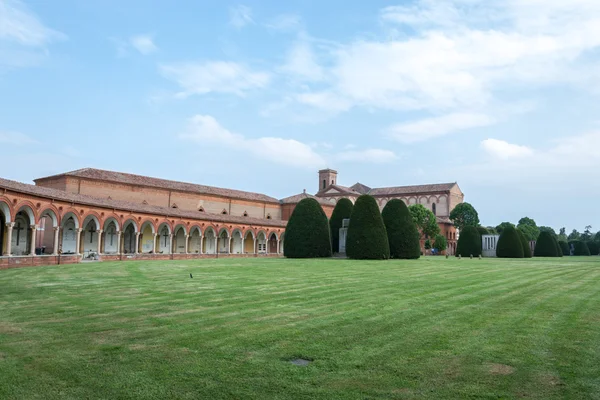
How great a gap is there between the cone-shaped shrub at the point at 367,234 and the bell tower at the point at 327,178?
53.1 metres

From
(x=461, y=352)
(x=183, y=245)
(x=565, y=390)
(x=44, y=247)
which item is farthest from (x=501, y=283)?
(x=183, y=245)

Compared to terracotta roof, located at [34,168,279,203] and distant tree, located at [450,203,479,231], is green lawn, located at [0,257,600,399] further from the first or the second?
distant tree, located at [450,203,479,231]

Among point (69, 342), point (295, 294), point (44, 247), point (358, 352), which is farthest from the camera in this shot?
point (44, 247)

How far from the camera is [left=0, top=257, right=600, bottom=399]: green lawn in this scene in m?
4.59

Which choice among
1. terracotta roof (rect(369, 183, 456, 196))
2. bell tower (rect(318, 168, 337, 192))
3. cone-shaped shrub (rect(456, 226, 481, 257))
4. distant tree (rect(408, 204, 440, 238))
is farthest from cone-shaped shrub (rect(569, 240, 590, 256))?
bell tower (rect(318, 168, 337, 192))

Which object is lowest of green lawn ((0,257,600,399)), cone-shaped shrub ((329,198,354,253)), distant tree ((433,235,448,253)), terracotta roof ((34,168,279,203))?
green lawn ((0,257,600,399))

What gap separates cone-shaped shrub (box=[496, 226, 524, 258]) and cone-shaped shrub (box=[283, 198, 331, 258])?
21.4 meters

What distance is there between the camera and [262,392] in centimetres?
445

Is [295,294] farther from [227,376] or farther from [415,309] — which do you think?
[227,376]

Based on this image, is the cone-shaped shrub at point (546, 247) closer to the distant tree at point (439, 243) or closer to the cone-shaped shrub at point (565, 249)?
the distant tree at point (439, 243)

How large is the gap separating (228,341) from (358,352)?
1724mm

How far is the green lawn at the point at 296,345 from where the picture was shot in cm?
459

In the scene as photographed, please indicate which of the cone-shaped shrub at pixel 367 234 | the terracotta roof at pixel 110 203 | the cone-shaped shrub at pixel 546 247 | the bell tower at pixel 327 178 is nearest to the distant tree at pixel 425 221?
the cone-shaped shrub at pixel 546 247

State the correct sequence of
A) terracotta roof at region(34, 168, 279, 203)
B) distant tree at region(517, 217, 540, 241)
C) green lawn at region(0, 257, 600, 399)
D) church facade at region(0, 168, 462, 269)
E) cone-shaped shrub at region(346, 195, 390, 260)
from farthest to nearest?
distant tree at region(517, 217, 540, 241)
terracotta roof at region(34, 168, 279, 203)
cone-shaped shrub at region(346, 195, 390, 260)
church facade at region(0, 168, 462, 269)
green lawn at region(0, 257, 600, 399)
